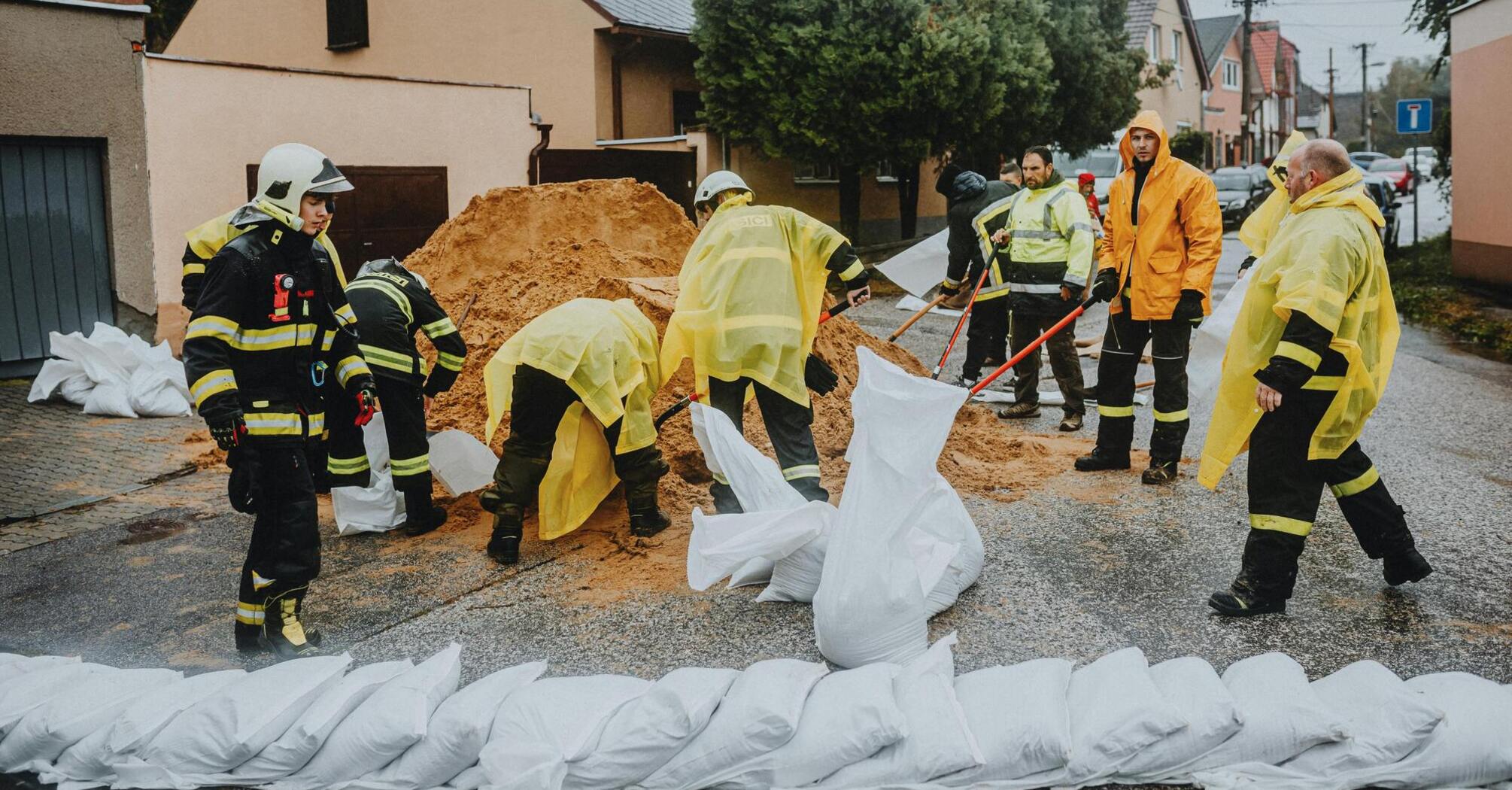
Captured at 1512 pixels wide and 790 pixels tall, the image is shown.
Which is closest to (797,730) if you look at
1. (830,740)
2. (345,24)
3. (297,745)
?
(830,740)

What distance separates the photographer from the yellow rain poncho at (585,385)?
203 inches

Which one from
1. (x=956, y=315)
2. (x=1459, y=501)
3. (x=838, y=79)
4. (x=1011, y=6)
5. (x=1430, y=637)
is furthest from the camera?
(x=1011, y=6)

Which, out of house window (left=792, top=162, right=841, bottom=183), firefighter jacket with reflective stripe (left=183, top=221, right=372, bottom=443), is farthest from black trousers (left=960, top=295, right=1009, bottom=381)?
house window (left=792, top=162, right=841, bottom=183)

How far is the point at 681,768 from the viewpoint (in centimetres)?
317

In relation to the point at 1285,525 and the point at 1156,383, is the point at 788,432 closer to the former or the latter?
the point at 1285,525

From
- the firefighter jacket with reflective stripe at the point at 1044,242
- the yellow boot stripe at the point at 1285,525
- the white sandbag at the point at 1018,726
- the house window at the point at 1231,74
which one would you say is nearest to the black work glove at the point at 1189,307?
the firefighter jacket with reflective stripe at the point at 1044,242

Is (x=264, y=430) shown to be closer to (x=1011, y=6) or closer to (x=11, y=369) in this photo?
(x=11, y=369)

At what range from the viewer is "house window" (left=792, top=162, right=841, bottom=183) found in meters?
20.4

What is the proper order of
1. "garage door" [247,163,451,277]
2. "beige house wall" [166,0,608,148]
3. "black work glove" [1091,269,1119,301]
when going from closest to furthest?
"black work glove" [1091,269,1119,301] < "garage door" [247,163,451,277] < "beige house wall" [166,0,608,148]

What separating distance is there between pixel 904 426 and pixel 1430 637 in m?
1.97

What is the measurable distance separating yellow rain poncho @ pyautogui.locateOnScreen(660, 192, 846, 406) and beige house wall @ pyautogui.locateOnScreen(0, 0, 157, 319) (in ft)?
23.9

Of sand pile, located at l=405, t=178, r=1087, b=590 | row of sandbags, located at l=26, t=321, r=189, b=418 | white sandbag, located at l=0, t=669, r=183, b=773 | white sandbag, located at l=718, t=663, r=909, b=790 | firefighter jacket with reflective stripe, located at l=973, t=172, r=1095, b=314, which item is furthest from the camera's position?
row of sandbags, located at l=26, t=321, r=189, b=418

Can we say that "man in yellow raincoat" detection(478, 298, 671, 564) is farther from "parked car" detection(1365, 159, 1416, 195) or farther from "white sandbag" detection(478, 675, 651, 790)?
"parked car" detection(1365, 159, 1416, 195)

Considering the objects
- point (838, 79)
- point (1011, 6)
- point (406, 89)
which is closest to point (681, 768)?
point (406, 89)
